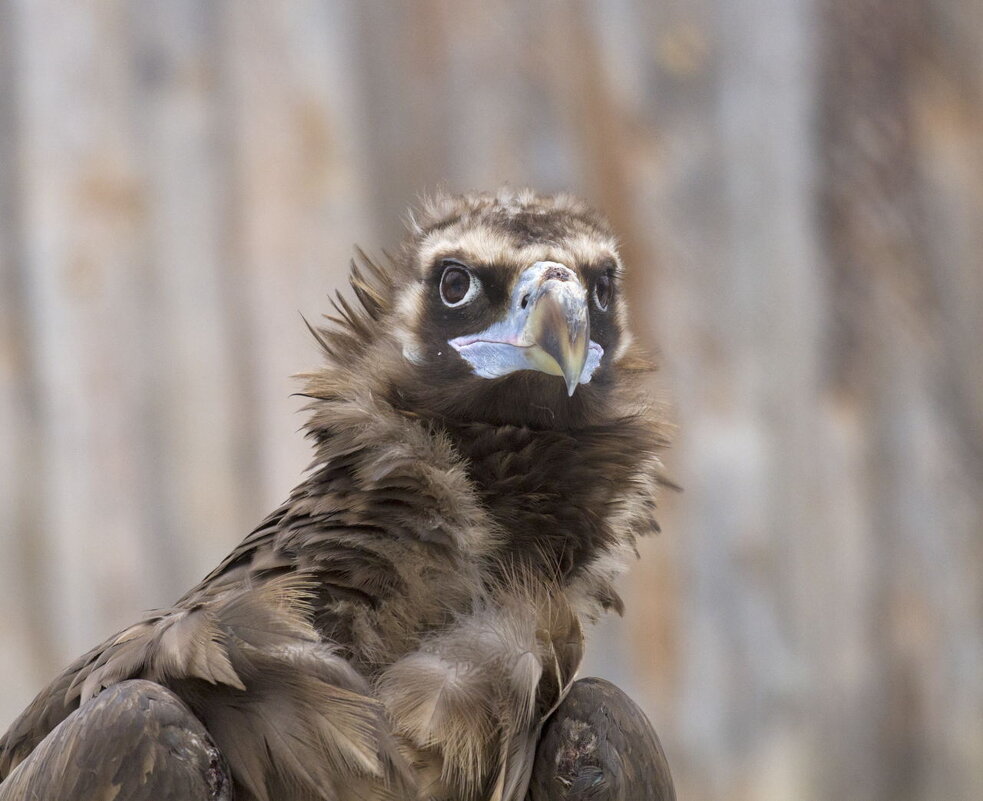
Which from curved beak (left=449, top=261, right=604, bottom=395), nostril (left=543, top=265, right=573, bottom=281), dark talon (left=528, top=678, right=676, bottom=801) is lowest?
dark talon (left=528, top=678, right=676, bottom=801)

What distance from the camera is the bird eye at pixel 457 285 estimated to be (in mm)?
1658

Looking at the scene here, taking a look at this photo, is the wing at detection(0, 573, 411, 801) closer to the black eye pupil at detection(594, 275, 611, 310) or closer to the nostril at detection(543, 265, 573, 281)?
the nostril at detection(543, 265, 573, 281)

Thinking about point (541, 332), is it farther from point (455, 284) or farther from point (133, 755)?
point (133, 755)

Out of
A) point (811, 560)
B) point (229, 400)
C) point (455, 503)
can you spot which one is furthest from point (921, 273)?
point (455, 503)

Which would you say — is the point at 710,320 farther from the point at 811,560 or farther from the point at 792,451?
the point at 811,560

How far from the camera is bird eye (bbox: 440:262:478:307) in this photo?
65.3 inches

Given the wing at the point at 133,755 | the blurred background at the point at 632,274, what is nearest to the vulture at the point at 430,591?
the wing at the point at 133,755

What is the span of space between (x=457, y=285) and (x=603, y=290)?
21cm

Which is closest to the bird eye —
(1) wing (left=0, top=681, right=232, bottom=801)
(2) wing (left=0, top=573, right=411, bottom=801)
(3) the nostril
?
(3) the nostril

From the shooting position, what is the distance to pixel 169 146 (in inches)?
110

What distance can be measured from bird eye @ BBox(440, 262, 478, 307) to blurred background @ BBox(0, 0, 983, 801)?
1147 mm

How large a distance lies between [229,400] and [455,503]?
136 centimetres

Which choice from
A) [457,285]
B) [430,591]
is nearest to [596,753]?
[430,591]

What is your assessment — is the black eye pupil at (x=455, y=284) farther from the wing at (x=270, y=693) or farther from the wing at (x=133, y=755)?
the wing at (x=133, y=755)
